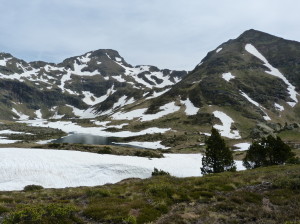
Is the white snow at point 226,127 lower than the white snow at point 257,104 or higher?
lower

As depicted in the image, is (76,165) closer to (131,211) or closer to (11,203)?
(11,203)

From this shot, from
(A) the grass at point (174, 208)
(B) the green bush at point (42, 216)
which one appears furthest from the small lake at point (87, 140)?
(B) the green bush at point (42, 216)

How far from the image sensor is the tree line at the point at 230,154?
4222 cm

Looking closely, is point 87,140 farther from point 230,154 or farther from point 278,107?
point 278,107

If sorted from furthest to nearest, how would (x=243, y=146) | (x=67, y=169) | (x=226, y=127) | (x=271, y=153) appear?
(x=226, y=127), (x=243, y=146), (x=271, y=153), (x=67, y=169)

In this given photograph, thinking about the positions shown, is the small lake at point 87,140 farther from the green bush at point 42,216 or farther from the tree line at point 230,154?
the green bush at point 42,216

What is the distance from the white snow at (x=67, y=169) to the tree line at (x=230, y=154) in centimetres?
597

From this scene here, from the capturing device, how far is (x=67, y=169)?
3912 cm

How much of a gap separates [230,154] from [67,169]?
95.1 feet

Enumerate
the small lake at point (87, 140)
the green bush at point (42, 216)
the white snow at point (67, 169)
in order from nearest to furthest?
1. the green bush at point (42, 216)
2. the white snow at point (67, 169)
3. the small lake at point (87, 140)

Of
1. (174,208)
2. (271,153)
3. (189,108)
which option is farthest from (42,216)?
(189,108)

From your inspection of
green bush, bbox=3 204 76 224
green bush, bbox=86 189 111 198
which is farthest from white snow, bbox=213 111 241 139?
green bush, bbox=3 204 76 224

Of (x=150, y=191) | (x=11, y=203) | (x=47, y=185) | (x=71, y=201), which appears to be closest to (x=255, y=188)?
(x=150, y=191)

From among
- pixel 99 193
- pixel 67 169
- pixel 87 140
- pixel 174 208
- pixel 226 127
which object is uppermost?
pixel 226 127
